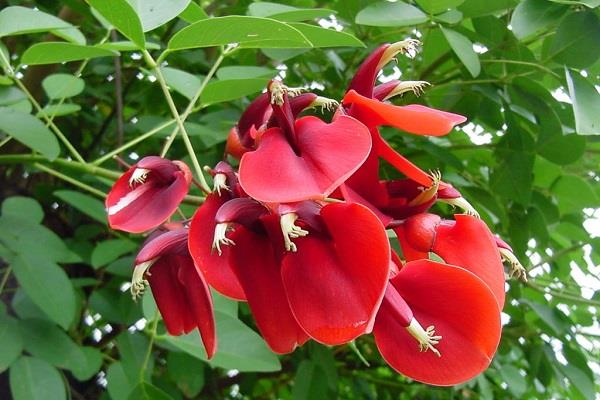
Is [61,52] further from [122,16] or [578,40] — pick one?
[578,40]

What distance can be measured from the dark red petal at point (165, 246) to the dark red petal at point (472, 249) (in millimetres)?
144

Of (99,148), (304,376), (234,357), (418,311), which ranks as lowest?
(304,376)

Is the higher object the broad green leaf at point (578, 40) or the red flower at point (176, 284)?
the red flower at point (176, 284)

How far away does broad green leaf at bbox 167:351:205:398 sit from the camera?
1.05 m

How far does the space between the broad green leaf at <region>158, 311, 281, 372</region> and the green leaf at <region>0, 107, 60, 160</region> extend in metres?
0.24

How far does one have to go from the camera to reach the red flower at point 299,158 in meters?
0.35

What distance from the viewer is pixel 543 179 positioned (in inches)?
42.4

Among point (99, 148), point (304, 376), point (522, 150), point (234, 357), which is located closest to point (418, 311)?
point (234, 357)

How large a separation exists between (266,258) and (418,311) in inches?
3.5

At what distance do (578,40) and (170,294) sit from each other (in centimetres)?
50

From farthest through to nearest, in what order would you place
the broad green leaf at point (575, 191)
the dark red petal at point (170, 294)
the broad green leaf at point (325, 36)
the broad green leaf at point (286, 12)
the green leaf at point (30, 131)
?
the broad green leaf at point (575, 191)
the green leaf at point (30, 131)
the broad green leaf at point (286, 12)
the broad green leaf at point (325, 36)
the dark red petal at point (170, 294)

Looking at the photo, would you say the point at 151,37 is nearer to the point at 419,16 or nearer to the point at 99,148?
the point at 99,148

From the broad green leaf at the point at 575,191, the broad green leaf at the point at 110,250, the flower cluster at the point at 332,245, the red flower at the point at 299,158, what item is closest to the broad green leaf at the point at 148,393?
the broad green leaf at the point at 110,250

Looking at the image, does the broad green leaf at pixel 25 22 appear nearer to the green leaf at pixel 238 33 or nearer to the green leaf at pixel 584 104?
the green leaf at pixel 238 33
